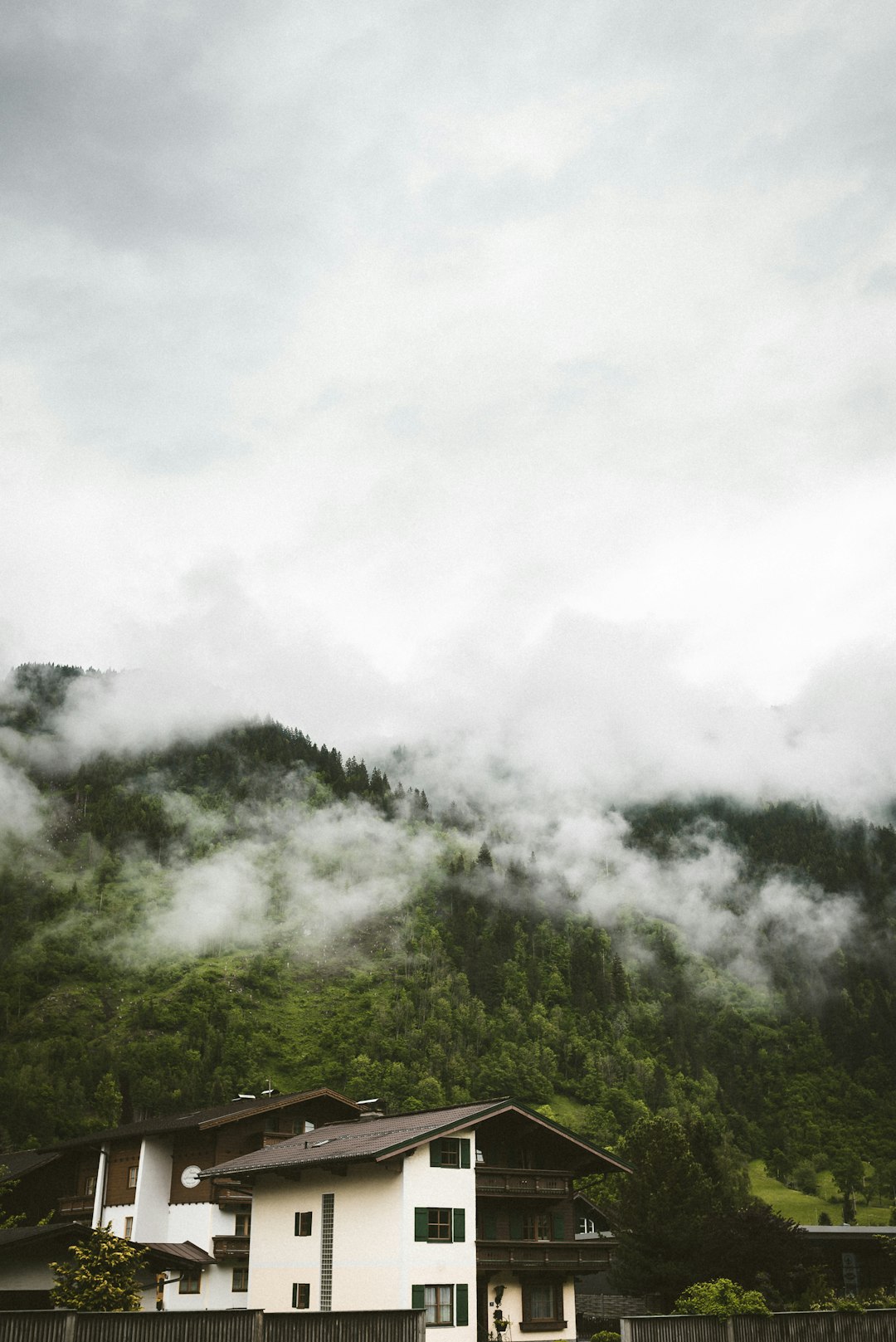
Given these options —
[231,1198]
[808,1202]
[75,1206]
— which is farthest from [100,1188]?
[808,1202]

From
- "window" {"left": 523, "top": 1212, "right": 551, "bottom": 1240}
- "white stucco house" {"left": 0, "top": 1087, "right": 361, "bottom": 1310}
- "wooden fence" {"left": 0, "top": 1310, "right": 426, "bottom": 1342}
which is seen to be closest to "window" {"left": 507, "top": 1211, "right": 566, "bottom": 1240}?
"window" {"left": 523, "top": 1212, "right": 551, "bottom": 1240}

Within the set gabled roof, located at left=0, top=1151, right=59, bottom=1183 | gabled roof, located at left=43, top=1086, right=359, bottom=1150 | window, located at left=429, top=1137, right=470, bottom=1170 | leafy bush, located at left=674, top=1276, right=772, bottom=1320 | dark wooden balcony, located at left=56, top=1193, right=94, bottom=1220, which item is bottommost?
leafy bush, located at left=674, top=1276, right=772, bottom=1320

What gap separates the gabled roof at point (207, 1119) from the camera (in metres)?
60.2

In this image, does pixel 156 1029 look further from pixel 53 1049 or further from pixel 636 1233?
pixel 636 1233

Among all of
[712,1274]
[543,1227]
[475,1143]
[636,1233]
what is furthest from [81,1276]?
[636,1233]

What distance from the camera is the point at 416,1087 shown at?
175125 millimetres

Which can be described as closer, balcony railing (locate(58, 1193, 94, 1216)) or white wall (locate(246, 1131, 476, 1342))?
white wall (locate(246, 1131, 476, 1342))

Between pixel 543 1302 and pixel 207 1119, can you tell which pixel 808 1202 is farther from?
pixel 207 1119

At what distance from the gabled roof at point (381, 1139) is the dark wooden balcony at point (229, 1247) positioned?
25.2ft

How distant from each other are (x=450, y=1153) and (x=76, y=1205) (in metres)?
31.3

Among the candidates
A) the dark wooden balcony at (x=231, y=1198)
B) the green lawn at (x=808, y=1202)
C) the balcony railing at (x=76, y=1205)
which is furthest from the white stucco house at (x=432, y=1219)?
the green lawn at (x=808, y=1202)

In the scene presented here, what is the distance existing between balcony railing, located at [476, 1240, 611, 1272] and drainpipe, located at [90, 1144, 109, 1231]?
2604 cm

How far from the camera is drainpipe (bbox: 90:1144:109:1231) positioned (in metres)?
64.2

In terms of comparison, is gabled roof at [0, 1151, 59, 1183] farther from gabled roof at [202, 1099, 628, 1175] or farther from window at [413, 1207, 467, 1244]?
window at [413, 1207, 467, 1244]
